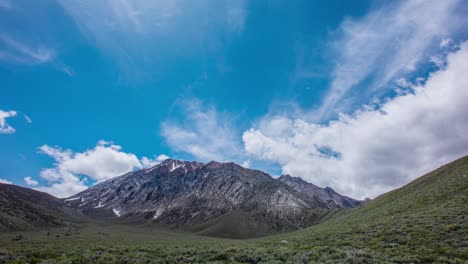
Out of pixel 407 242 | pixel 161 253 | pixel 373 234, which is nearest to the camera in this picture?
pixel 407 242

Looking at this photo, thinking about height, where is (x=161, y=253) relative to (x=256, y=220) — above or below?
below

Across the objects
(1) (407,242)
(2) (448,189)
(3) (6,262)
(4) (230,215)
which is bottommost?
(3) (6,262)

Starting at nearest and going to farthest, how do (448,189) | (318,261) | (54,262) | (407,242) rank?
(318,261) → (54,262) → (407,242) → (448,189)

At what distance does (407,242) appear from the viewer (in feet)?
65.4

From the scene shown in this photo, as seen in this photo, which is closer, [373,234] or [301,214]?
[373,234]

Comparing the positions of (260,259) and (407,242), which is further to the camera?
(407,242)

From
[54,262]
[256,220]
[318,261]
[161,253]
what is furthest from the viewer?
[256,220]

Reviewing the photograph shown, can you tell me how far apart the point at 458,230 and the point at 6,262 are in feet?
115

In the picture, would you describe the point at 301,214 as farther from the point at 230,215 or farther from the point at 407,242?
the point at 407,242

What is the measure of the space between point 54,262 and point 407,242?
26936 mm

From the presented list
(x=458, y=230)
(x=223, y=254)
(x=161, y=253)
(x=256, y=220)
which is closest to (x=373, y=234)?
(x=458, y=230)

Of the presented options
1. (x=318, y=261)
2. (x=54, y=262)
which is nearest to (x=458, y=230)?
(x=318, y=261)

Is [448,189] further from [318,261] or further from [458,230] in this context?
[318,261]

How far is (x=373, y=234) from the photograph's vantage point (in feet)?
81.5
